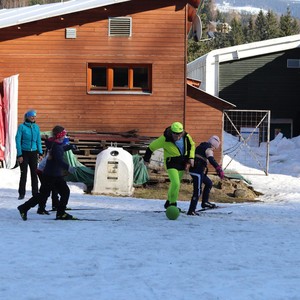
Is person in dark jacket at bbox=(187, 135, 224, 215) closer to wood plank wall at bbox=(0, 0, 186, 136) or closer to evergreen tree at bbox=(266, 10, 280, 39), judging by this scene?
wood plank wall at bbox=(0, 0, 186, 136)

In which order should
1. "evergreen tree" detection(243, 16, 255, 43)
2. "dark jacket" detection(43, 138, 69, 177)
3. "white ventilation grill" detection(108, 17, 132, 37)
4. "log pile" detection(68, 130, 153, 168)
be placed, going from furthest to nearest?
"evergreen tree" detection(243, 16, 255, 43)
"white ventilation grill" detection(108, 17, 132, 37)
"log pile" detection(68, 130, 153, 168)
"dark jacket" detection(43, 138, 69, 177)

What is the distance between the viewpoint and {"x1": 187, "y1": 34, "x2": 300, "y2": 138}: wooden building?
35.7 m

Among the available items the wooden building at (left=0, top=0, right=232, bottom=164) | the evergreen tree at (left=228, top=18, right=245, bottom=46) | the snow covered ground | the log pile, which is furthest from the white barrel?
the evergreen tree at (left=228, top=18, right=245, bottom=46)

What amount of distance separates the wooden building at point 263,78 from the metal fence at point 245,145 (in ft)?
8.48

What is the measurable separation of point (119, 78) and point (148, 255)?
13503 millimetres

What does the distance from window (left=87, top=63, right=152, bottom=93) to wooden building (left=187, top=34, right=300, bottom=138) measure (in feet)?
51.6

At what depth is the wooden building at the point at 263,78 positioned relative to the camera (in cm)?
3566

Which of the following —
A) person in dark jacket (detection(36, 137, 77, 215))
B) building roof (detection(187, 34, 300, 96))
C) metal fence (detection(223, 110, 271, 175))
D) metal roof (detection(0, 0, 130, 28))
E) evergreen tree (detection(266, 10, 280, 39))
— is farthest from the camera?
evergreen tree (detection(266, 10, 280, 39))

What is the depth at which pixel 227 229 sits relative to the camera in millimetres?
9742

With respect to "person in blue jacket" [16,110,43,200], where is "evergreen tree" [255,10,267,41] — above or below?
above

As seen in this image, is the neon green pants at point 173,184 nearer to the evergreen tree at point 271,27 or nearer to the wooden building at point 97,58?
the wooden building at point 97,58

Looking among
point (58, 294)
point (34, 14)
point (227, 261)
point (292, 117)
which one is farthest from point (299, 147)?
point (58, 294)

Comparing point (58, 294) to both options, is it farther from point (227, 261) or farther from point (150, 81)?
point (150, 81)

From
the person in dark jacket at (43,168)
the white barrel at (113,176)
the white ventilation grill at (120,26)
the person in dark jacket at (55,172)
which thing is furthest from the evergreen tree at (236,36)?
the person in dark jacket at (55,172)
